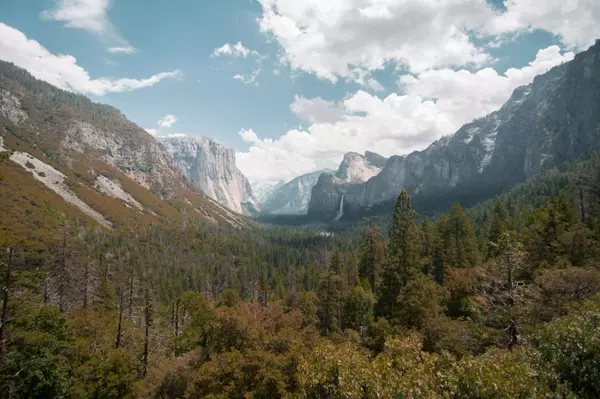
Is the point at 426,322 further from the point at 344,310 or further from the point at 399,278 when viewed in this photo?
the point at 344,310

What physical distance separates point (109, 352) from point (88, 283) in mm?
16965

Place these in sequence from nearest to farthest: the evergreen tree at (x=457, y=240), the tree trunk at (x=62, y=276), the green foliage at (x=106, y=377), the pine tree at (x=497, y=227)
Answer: the green foliage at (x=106, y=377) < the tree trunk at (x=62, y=276) < the evergreen tree at (x=457, y=240) < the pine tree at (x=497, y=227)

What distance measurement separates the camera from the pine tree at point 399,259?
1571 inches

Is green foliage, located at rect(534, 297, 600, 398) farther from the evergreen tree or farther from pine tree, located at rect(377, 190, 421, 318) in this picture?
the evergreen tree

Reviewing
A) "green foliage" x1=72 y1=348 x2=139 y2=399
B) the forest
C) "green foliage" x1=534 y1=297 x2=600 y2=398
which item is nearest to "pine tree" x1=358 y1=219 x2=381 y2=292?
the forest

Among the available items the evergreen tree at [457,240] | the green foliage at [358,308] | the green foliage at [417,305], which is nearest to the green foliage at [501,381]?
the green foliage at [417,305]

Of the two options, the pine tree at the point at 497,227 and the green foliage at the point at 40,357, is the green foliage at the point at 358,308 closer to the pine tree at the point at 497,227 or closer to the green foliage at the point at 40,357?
the pine tree at the point at 497,227

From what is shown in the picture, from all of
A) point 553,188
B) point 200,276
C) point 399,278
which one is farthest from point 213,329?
point 553,188

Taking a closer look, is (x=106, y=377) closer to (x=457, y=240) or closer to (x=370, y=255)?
(x=370, y=255)

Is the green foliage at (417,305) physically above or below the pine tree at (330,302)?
above

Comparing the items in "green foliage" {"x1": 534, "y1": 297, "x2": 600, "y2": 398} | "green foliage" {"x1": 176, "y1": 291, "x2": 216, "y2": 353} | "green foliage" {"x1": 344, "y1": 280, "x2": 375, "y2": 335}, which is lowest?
"green foliage" {"x1": 176, "y1": 291, "x2": 216, "y2": 353}

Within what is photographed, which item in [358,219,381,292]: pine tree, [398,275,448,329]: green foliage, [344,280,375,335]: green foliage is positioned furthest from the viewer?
[358,219,381,292]: pine tree

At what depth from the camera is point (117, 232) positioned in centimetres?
19975

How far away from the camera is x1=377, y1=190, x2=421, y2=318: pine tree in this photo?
39.9m
